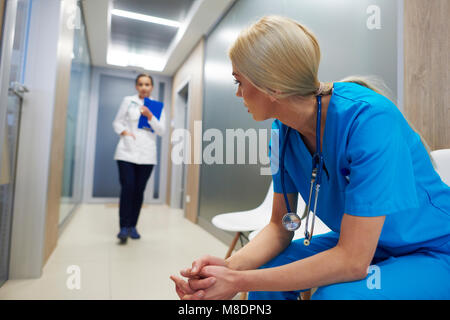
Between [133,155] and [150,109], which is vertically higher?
[150,109]

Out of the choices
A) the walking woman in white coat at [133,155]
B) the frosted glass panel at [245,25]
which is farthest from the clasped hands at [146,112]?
the frosted glass panel at [245,25]

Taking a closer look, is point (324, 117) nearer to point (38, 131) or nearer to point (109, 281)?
point (109, 281)

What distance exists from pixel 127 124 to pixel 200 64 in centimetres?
147

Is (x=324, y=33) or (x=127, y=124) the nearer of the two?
(x=324, y=33)

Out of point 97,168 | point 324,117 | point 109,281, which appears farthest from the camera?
point 97,168

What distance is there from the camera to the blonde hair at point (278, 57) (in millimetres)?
643

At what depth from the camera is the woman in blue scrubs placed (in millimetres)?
572

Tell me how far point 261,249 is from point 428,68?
0.89 meters

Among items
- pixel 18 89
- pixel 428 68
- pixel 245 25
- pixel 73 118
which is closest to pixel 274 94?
pixel 428 68

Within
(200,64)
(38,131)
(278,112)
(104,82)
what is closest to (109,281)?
(38,131)

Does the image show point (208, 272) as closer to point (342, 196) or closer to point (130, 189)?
point (342, 196)

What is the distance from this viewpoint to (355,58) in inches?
58.2

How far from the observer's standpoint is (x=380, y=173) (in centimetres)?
57

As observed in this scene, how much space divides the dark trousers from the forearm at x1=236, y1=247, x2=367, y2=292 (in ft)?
7.25
